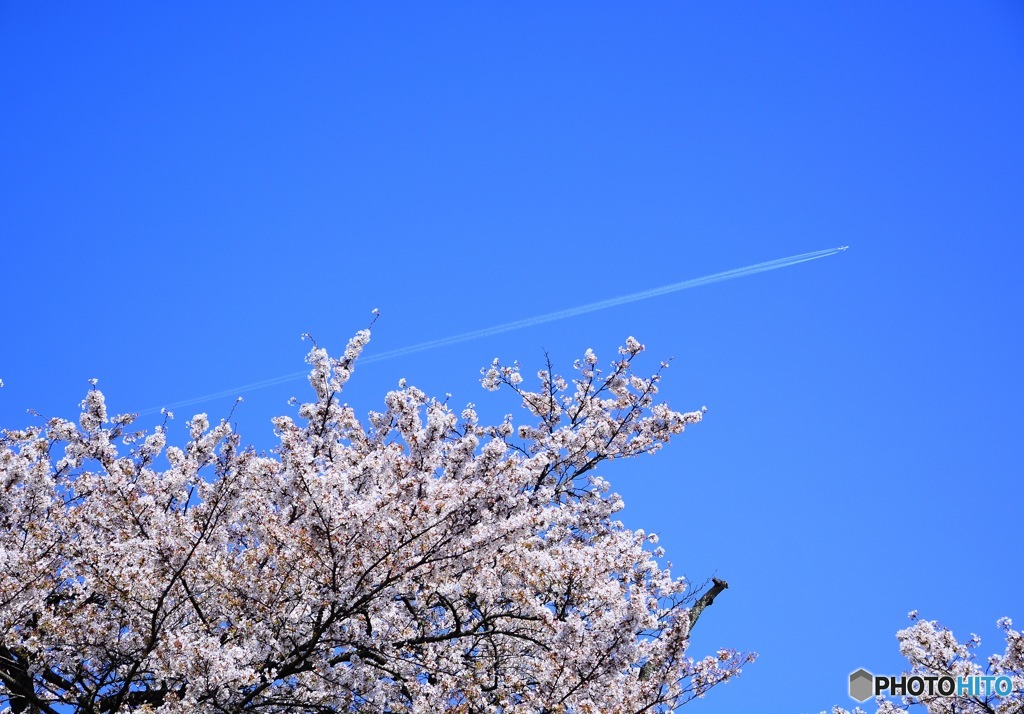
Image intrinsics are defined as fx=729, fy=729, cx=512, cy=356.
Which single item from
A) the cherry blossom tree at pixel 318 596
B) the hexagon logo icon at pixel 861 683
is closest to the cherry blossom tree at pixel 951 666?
the hexagon logo icon at pixel 861 683

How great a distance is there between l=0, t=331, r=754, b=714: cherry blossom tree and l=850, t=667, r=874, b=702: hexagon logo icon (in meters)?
4.83

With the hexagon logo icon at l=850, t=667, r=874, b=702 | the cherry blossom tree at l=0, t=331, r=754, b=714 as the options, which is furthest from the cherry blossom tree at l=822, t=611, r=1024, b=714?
the cherry blossom tree at l=0, t=331, r=754, b=714

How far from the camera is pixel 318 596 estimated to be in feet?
23.9

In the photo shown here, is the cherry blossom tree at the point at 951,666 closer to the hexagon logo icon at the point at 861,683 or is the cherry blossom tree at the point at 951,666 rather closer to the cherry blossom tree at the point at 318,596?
the hexagon logo icon at the point at 861,683

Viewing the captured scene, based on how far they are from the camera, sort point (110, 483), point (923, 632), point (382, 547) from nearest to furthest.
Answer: point (382, 547) → point (110, 483) → point (923, 632)

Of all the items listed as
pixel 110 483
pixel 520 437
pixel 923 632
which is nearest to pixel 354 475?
pixel 110 483

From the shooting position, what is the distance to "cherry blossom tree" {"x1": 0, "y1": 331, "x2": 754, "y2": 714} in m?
7.12

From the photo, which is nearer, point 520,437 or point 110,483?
point 110,483

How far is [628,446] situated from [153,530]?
8585mm

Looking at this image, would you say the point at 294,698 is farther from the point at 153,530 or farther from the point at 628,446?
the point at 628,446

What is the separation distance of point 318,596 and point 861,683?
9.79m

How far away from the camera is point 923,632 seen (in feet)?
43.7

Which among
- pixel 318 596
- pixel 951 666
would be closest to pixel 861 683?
pixel 951 666

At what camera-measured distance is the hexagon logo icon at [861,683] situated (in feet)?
40.1
